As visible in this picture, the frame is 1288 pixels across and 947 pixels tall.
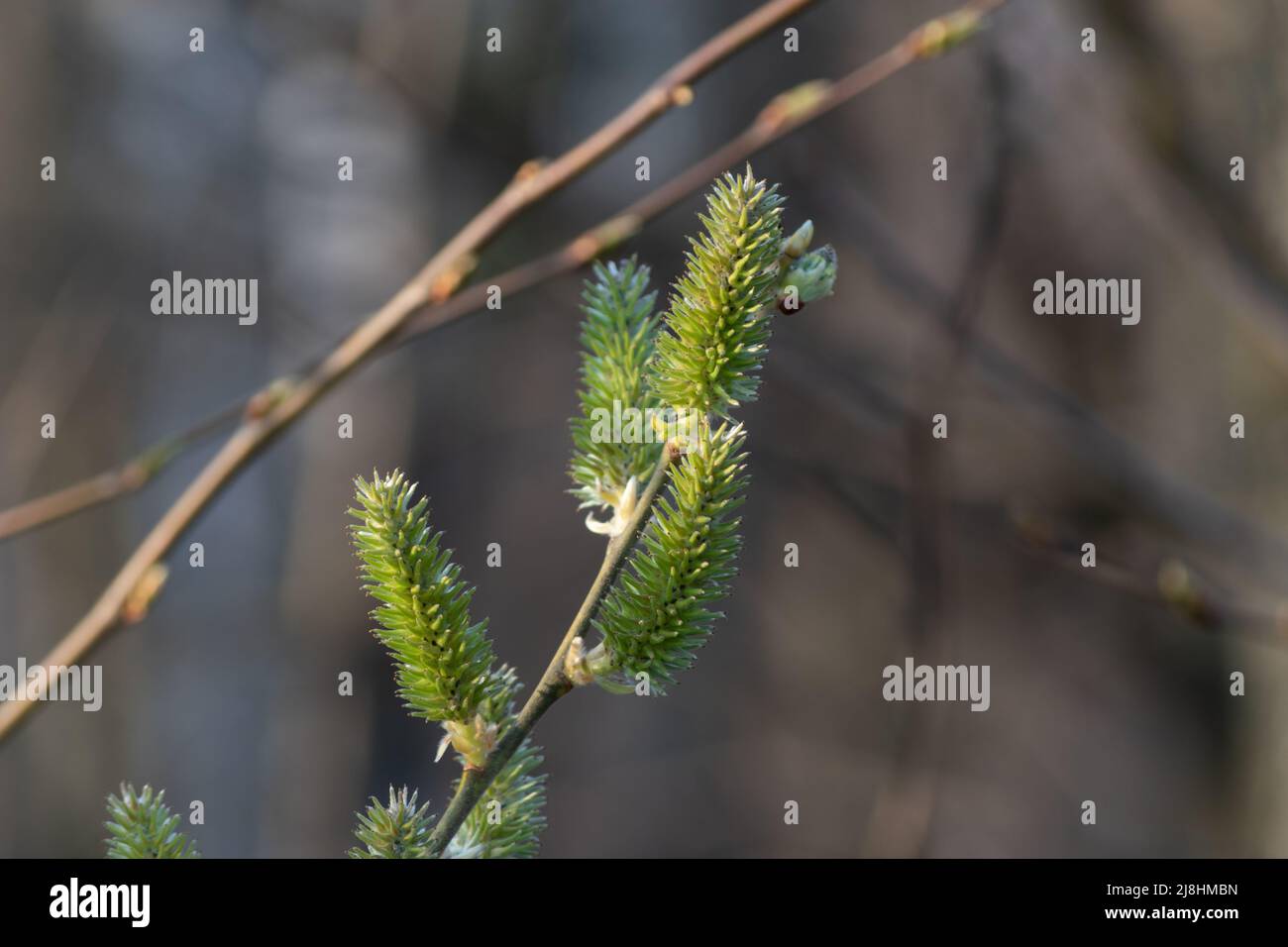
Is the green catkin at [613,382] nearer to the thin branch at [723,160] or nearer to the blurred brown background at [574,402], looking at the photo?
the thin branch at [723,160]

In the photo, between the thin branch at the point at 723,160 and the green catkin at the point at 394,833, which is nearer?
the green catkin at the point at 394,833
